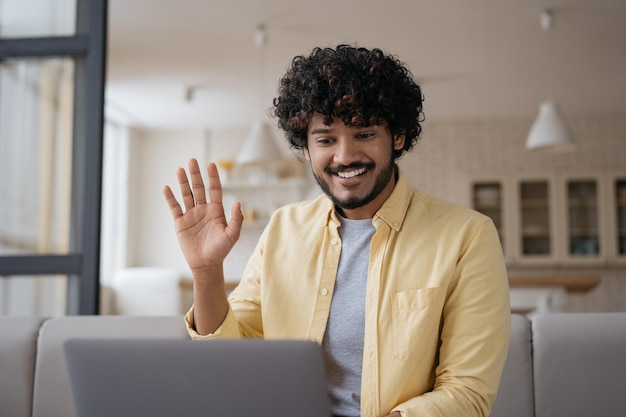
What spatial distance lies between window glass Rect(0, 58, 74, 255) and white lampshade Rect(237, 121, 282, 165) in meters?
2.55

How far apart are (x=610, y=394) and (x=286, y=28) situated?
4.05 metres

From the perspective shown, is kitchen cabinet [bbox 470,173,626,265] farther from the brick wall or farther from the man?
the man

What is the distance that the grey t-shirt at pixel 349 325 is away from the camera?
145 centimetres

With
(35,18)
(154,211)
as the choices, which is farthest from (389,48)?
(154,211)

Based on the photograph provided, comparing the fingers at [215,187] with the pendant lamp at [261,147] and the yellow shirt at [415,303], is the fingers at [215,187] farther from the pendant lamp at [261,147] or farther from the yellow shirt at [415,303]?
the pendant lamp at [261,147]

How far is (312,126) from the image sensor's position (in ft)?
4.88

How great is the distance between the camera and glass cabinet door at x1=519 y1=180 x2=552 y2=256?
24.8 ft

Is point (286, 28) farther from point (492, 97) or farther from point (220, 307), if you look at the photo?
point (220, 307)

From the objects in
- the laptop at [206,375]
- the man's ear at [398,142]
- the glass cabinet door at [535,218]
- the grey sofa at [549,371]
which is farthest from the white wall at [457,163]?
the laptop at [206,375]

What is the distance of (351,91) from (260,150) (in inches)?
147

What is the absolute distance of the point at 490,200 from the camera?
7676 millimetres

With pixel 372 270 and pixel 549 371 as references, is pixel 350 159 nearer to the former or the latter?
pixel 372 270

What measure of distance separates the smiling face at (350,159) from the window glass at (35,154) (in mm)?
1355

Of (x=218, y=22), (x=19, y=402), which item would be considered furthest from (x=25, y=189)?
(x=218, y=22)
